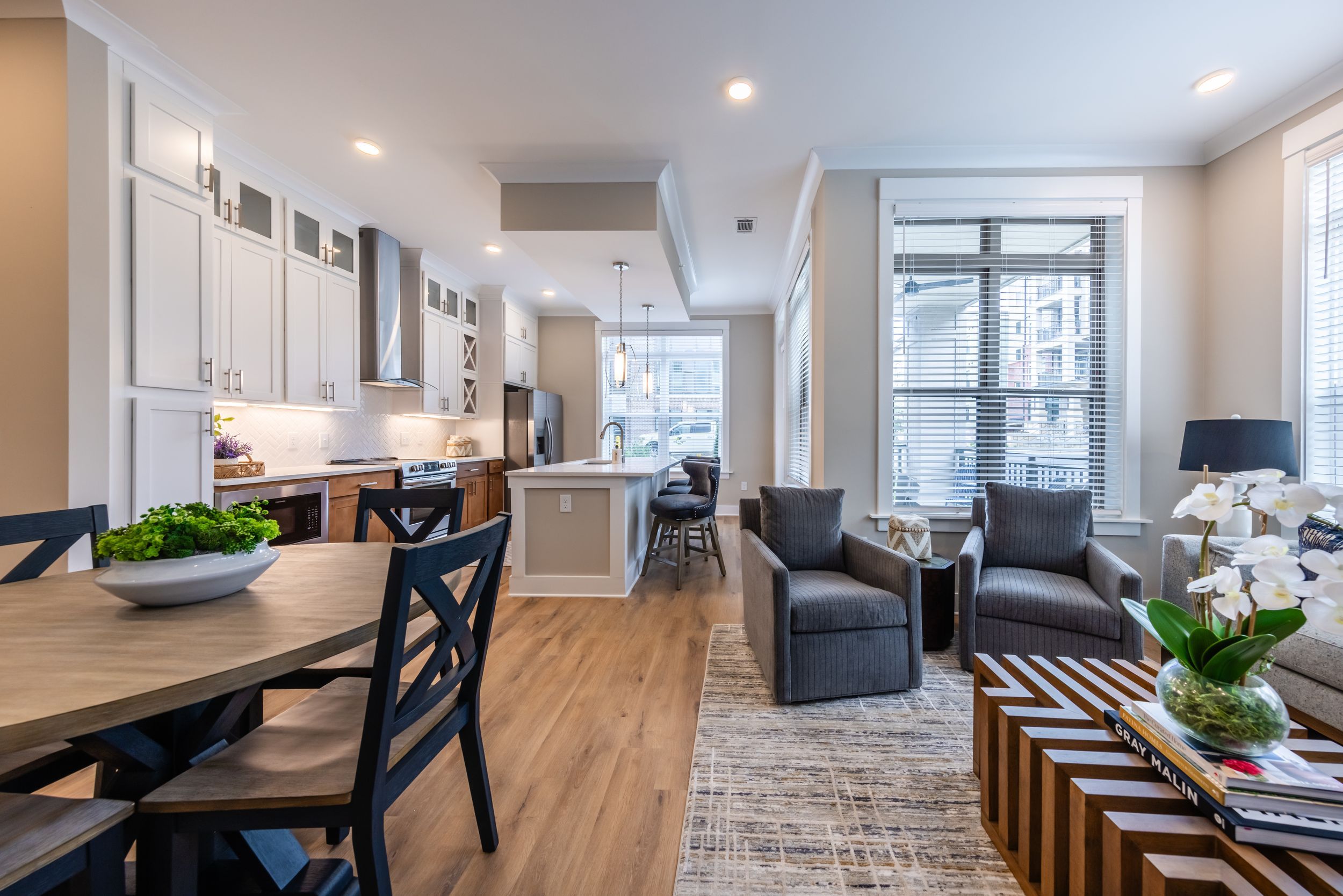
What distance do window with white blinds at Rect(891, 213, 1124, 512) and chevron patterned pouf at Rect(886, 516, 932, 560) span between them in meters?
0.41

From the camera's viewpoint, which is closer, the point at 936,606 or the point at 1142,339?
the point at 936,606

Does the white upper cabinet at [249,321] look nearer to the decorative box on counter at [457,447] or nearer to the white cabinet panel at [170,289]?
the white cabinet panel at [170,289]

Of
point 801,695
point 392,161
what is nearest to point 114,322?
point 392,161

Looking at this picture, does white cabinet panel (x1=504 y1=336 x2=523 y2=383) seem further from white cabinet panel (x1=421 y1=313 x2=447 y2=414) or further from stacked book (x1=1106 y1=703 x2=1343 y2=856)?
stacked book (x1=1106 y1=703 x2=1343 y2=856)

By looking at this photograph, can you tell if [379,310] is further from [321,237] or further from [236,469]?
[236,469]

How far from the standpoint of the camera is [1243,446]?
7.90 feet

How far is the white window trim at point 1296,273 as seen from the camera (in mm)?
2629

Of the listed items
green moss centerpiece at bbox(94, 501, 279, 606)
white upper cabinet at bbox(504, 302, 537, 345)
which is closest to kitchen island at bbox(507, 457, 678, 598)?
green moss centerpiece at bbox(94, 501, 279, 606)

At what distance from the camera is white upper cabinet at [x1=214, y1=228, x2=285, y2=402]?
124 inches

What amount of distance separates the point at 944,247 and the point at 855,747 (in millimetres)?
2982

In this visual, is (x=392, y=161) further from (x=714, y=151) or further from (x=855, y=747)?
(x=855, y=747)

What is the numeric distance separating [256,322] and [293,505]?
125cm

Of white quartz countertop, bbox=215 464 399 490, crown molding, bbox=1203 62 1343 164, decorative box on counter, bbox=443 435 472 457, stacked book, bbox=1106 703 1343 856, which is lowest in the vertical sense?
stacked book, bbox=1106 703 1343 856

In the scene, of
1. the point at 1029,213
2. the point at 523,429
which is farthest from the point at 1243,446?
the point at 523,429
